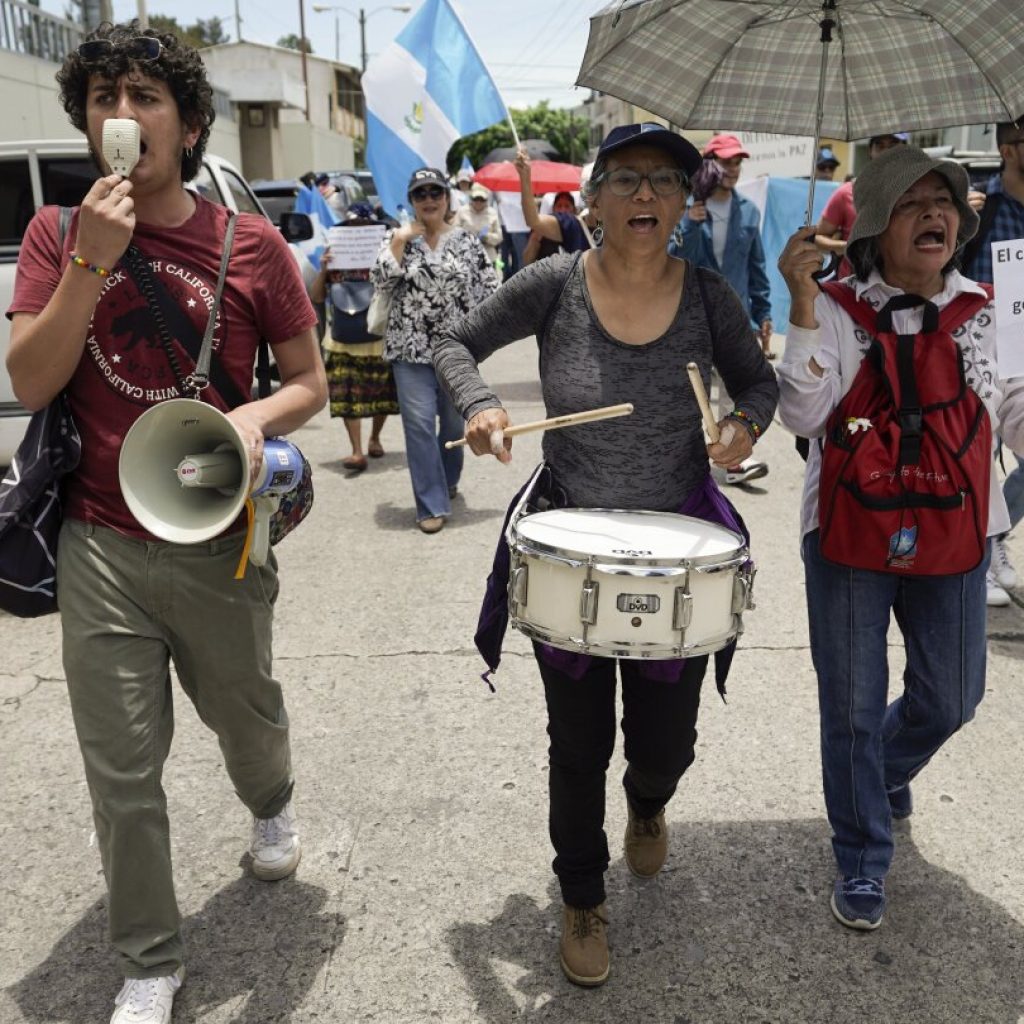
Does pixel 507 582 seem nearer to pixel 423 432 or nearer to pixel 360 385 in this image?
pixel 423 432

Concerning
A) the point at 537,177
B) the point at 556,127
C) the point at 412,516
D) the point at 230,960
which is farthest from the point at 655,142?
the point at 556,127

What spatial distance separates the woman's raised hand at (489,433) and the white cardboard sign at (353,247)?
17.0ft

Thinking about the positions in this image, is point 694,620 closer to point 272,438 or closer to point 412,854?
point 272,438

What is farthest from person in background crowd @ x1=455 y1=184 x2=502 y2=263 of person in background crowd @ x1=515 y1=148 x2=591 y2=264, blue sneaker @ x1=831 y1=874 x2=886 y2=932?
blue sneaker @ x1=831 y1=874 x2=886 y2=932

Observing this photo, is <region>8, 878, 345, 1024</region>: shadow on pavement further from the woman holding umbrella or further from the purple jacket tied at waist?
the woman holding umbrella

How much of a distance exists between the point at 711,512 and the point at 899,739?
2.98ft

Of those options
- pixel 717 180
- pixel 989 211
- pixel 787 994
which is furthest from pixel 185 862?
pixel 717 180

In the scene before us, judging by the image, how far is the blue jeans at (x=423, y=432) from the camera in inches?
245

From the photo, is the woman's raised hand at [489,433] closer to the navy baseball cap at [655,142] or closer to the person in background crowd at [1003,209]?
the navy baseball cap at [655,142]

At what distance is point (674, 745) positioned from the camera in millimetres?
2699

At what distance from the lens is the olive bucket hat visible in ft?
8.36

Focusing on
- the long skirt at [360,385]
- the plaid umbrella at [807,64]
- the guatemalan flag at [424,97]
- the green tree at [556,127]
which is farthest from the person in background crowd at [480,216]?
the green tree at [556,127]

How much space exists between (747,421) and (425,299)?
4023mm

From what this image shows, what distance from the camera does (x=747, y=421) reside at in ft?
8.21
